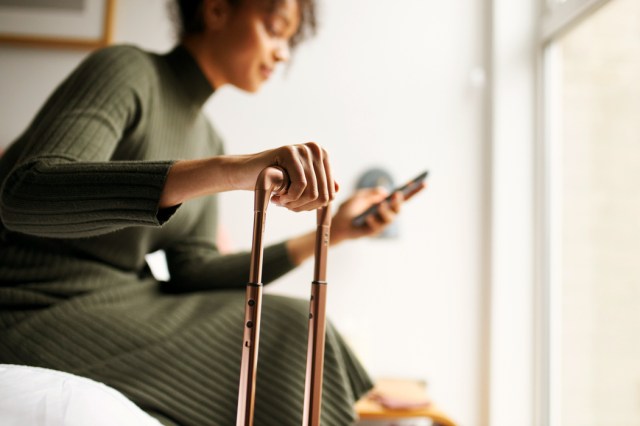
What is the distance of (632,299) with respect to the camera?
1.48 metres

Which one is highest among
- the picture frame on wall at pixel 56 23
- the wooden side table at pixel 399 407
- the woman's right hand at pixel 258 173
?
the picture frame on wall at pixel 56 23

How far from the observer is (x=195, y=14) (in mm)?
1215

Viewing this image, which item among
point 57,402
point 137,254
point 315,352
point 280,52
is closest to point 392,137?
point 280,52

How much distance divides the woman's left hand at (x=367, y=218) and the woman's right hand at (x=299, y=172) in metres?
0.49

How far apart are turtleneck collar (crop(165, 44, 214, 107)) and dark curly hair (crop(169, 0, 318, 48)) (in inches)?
2.3

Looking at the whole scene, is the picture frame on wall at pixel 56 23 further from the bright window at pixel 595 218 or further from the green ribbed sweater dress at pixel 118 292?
the bright window at pixel 595 218

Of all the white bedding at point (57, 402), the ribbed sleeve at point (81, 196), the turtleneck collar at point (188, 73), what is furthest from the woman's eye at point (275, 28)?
the white bedding at point (57, 402)

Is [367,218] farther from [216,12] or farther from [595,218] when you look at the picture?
[595,218]

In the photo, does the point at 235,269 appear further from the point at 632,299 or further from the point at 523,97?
the point at 523,97

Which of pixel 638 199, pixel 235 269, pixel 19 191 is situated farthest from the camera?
pixel 638 199

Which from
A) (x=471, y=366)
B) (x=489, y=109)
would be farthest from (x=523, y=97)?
(x=471, y=366)

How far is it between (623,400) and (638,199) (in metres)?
0.52

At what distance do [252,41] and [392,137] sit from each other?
2.63ft

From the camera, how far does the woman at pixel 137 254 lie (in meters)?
0.67
